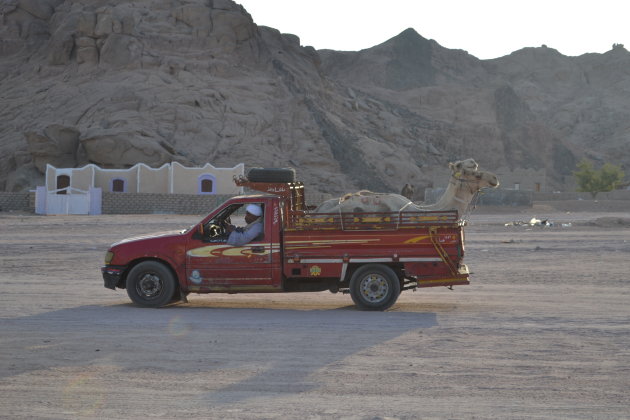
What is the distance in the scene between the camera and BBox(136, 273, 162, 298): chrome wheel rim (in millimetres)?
12844

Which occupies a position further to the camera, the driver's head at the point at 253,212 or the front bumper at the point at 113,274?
the front bumper at the point at 113,274

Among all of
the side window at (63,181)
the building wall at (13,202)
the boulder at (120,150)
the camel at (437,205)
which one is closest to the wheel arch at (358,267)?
the camel at (437,205)

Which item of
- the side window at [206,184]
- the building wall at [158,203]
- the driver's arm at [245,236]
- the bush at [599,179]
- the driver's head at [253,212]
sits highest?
the bush at [599,179]

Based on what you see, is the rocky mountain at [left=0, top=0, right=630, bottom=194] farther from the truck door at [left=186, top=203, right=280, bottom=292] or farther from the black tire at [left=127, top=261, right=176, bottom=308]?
the truck door at [left=186, top=203, right=280, bottom=292]

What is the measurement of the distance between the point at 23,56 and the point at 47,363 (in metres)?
97.3

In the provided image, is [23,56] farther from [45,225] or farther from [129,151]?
[45,225]

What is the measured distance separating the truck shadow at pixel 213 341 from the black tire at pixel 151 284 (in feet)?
0.65

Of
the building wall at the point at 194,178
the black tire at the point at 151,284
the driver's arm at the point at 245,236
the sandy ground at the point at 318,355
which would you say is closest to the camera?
the sandy ground at the point at 318,355

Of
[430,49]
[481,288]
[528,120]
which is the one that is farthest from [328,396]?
[430,49]

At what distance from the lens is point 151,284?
12.9 meters

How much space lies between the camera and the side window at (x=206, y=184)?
195ft

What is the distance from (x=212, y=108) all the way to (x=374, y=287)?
7143 cm

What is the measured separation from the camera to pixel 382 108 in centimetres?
10806

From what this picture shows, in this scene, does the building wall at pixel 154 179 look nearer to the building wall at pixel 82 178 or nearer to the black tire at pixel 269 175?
the building wall at pixel 82 178
